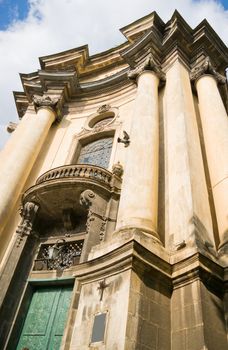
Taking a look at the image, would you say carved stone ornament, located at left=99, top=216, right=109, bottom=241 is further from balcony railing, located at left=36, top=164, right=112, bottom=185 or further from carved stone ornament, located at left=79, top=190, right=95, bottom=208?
balcony railing, located at left=36, top=164, right=112, bottom=185

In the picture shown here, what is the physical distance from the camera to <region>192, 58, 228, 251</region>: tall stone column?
7.10 metres

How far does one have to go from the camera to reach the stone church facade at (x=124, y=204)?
199 inches

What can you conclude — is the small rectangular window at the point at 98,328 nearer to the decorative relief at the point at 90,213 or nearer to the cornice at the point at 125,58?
the decorative relief at the point at 90,213

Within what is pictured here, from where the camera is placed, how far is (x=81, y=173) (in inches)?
404

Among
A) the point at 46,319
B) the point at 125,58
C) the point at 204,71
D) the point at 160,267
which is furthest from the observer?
the point at 125,58

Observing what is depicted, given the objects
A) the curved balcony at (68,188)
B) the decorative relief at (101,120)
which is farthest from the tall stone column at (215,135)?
the decorative relief at (101,120)

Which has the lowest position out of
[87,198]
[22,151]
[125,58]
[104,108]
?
[87,198]

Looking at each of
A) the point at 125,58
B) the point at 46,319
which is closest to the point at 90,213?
the point at 46,319

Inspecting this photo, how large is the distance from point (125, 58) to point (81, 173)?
6271mm

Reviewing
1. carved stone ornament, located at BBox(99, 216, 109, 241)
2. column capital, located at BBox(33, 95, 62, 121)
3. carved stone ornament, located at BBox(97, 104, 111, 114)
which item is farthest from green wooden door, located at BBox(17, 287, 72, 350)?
carved stone ornament, located at BBox(97, 104, 111, 114)

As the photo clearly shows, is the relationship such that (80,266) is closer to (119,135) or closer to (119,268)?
(119,268)

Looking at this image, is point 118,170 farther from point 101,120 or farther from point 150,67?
point 101,120

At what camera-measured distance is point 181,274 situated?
17.6 feet

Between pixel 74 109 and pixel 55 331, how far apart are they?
1100 cm
